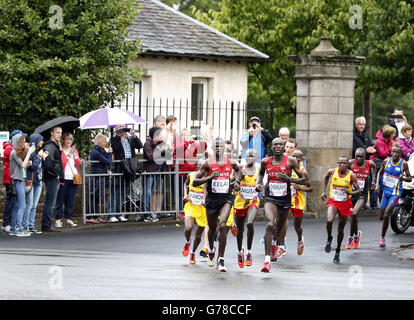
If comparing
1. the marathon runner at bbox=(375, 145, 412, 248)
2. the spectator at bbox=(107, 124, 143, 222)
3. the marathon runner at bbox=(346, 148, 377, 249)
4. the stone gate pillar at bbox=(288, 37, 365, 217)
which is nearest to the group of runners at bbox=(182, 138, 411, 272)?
the marathon runner at bbox=(346, 148, 377, 249)

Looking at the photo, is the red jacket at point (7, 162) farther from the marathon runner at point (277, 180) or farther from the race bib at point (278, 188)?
the race bib at point (278, 188)

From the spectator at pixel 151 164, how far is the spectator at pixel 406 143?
5.18 metres

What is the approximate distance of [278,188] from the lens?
13328 mm

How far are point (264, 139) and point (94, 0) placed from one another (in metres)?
4.39

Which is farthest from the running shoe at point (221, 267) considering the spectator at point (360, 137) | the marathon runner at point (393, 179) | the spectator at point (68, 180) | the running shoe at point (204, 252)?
the spectator at point (360, 137)

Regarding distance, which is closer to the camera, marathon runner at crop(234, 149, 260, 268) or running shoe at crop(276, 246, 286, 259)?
marathon runner at crop(234, 149, 260, 268)

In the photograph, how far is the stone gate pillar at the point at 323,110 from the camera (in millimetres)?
20547

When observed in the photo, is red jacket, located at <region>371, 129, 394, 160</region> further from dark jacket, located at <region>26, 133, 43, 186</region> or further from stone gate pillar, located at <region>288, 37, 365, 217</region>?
dark jacket, located at <region>26, 133, 43, 186</region>

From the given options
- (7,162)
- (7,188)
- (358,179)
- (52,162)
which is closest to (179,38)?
(52,162)

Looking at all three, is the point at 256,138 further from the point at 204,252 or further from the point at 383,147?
the point at 204,252

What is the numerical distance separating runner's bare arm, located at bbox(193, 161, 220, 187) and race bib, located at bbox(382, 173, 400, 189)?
4499 mm

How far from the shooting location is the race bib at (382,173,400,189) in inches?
639

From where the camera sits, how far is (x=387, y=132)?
20.0 metres

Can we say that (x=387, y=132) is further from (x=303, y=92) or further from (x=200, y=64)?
(x=200, y=64)
